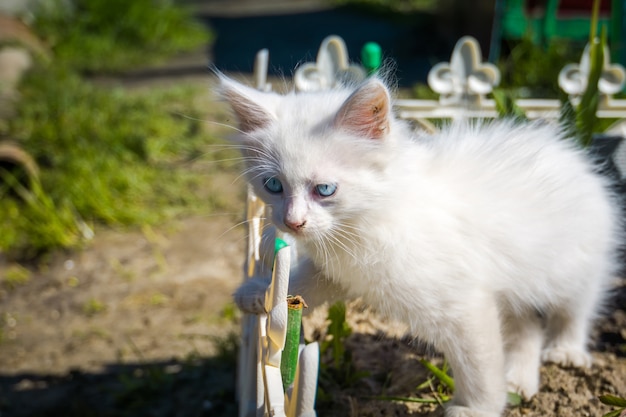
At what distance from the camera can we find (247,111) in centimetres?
150

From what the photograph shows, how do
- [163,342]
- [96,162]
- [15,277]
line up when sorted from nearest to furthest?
[163,342], [15,277], [96,162]

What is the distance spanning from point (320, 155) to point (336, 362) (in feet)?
2.61

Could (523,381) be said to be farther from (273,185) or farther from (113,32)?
(113,32)

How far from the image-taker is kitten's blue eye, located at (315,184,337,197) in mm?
1412

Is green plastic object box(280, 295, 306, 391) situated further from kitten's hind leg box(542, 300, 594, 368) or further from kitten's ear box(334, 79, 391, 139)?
kitten's hind leg box(542, 300, 594, 368)

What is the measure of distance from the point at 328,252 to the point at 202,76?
4.66 metres

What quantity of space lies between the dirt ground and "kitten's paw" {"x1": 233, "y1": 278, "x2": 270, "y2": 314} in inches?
7.4

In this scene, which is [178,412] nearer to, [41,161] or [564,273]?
[564,273]

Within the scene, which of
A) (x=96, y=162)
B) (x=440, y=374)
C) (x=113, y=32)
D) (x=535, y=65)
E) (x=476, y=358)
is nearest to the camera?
(x=476, y=358)

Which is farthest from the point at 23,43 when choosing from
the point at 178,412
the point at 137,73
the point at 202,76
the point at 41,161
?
the point at 178,412

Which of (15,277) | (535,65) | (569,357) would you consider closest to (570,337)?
(569,357)

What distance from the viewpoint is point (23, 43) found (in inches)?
227

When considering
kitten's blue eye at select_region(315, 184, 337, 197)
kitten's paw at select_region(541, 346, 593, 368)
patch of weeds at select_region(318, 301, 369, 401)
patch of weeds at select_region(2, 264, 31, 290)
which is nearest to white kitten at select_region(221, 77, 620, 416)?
kitten's blue eye at select_region(315, 184, 337, 197)

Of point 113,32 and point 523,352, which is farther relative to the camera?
point 113,32
